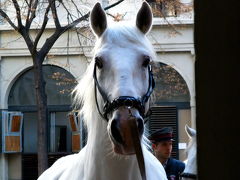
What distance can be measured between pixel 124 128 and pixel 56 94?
18353 millimetres

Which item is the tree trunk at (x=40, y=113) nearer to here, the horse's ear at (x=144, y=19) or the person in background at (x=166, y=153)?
the person in background at (x=166, y=153)

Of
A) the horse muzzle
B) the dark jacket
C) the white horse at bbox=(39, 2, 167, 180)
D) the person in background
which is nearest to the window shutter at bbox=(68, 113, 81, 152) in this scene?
the person in background

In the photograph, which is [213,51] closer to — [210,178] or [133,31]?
[210,178]

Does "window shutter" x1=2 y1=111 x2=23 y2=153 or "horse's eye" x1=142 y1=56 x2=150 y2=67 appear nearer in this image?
"horse's eye" x1=142 y1=56 x2=150 y2=67

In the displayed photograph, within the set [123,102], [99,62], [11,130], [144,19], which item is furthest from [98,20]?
[11,130]

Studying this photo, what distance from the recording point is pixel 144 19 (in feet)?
12.9

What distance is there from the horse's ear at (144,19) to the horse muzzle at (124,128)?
91cm

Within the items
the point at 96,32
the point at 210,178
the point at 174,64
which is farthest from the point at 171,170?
the point at 174,64

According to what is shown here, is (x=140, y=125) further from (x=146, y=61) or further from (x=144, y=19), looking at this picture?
(x=144, y=19)

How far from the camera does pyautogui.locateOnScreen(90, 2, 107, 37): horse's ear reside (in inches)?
154

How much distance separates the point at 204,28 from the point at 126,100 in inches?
85.9

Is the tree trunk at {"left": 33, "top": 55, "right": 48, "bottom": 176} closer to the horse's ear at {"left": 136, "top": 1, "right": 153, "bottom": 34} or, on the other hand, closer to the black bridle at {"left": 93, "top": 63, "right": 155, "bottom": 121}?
the horse's ear at {"left": 136, "top": 1, "right": 153, "bottom": 34}

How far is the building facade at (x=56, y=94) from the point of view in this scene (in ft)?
67.6

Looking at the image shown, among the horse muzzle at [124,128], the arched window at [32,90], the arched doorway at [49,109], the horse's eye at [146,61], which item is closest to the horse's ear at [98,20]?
the horse's eye at [146,61]
